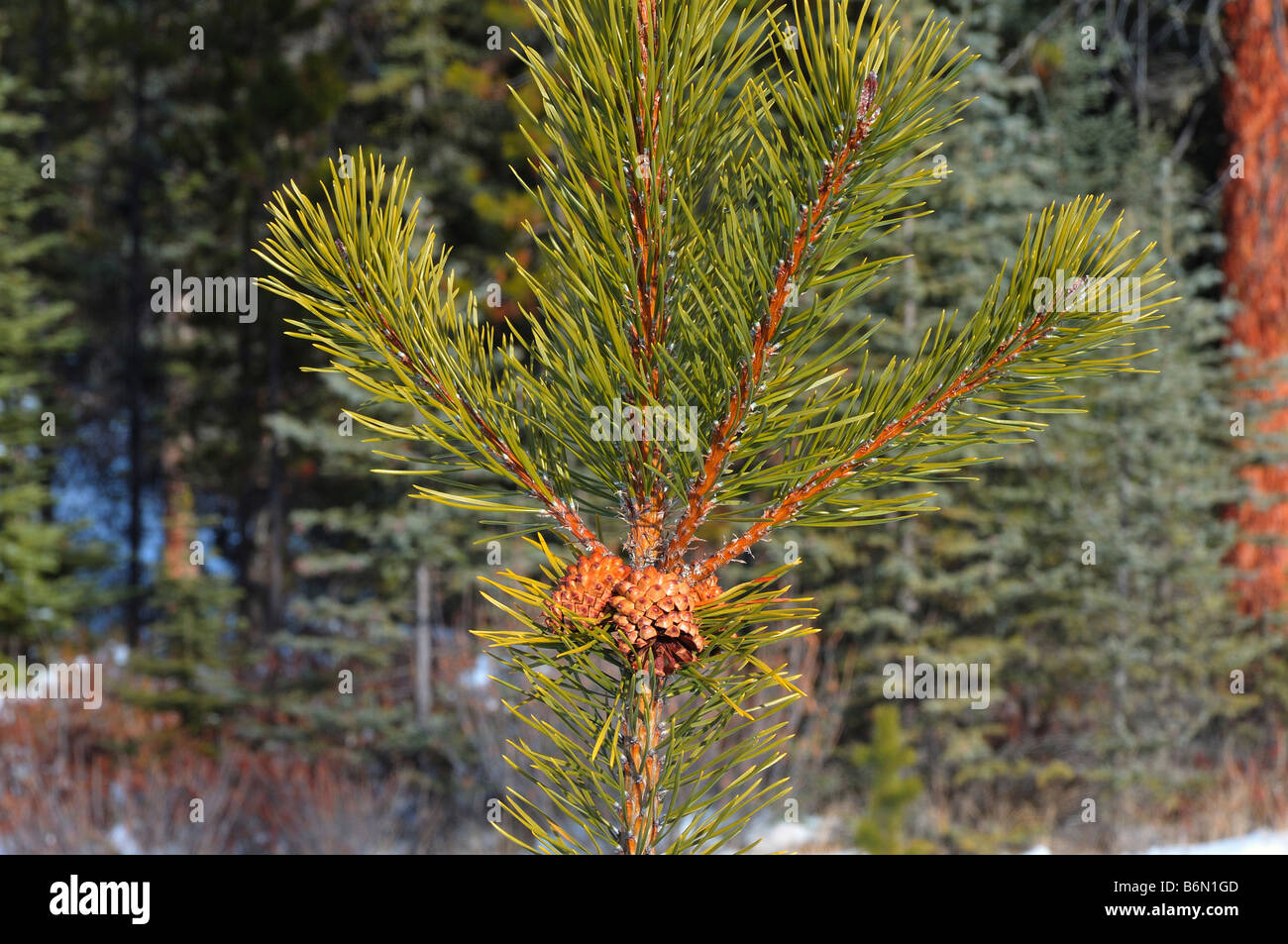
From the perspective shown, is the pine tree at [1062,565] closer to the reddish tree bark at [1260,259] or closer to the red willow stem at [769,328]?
the reddish tree bark at [1260,259]

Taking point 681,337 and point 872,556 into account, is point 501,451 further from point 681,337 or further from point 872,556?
point 872,556

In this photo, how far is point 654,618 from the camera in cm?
88

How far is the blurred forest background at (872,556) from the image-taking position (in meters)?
7.19

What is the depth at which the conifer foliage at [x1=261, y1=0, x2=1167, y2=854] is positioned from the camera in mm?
864

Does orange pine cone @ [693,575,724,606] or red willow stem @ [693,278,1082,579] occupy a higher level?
red willow stem @ [693,278,1082,579]

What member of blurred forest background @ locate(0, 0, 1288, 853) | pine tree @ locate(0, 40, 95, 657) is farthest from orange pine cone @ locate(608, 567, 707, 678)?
pine tree @ locate(0, 40, 95, 657)

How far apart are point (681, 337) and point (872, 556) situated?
796 centimetres

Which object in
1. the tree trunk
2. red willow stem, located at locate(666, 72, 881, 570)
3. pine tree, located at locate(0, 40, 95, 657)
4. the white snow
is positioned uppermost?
pine tree, located at locate(0, 40, 95, 657)

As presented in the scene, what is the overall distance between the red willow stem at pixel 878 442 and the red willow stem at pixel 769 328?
0.16 feet

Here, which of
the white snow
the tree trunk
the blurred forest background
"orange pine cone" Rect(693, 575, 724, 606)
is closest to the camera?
"orange pine cone" Rect(693, 575, 724, 606)

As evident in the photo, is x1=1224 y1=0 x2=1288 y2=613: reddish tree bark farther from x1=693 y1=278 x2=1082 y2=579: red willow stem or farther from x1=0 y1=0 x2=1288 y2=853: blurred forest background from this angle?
x1=693 y1=278 x2=1082 y2=579: red willow stem

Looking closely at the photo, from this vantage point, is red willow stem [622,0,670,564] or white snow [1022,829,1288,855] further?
white snow [1022,829,1288,855]

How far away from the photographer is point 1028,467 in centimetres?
832
